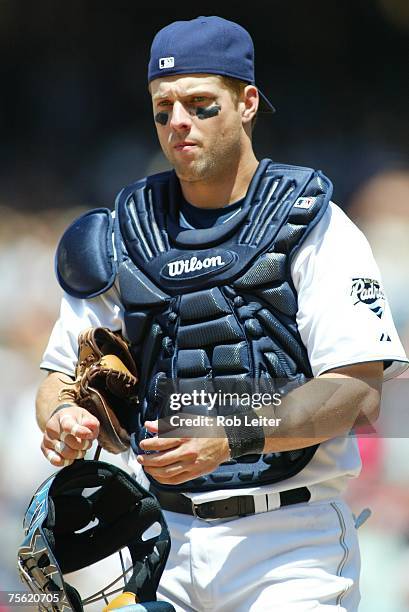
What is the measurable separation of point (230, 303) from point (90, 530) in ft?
1.74

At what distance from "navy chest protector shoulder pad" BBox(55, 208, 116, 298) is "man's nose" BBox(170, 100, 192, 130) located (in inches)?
12.1

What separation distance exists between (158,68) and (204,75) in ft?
0.32

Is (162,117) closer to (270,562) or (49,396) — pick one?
(49,396)

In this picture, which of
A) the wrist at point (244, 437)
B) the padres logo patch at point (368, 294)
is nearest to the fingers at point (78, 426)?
the wrist at point (244, 437)

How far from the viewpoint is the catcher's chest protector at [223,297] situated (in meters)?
2.08

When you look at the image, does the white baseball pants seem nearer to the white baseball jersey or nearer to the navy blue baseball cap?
the white baseball jersey

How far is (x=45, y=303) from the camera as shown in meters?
4.27

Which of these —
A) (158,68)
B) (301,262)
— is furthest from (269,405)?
(158,68)

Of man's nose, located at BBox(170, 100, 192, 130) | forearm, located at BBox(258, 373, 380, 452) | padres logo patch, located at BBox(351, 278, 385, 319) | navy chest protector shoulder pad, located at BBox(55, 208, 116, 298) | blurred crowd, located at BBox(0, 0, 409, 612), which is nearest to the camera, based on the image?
forearm, located at BBox(258, 373, 380, 452)

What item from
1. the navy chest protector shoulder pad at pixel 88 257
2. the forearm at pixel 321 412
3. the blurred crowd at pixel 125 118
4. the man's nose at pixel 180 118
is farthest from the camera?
the blurred crowd at pixel 125 118

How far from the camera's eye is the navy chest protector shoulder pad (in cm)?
225

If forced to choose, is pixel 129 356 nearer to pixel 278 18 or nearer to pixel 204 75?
pixel 204 75

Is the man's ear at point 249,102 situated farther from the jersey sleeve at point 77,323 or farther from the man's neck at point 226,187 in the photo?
the jersey sleeve at point 77,323

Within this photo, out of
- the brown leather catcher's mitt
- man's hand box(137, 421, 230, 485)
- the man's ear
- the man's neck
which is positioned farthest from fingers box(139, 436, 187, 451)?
the man's ear
